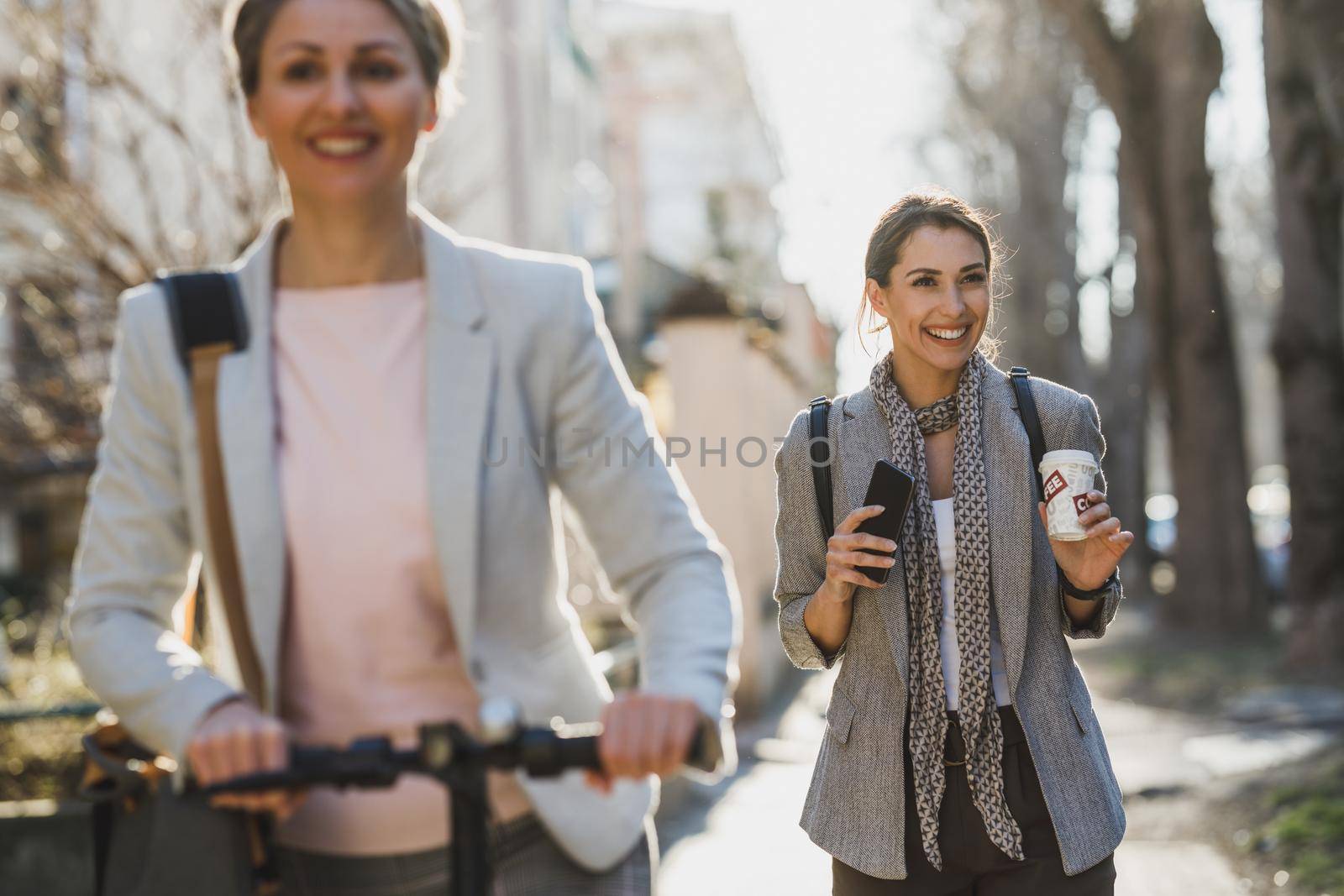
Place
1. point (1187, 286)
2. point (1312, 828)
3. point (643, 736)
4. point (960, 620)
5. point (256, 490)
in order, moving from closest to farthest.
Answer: point (643, 736), point (256, 490), point (960, 620), point (1312, 828), point (1187, 286)

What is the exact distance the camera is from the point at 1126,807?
7980 millimetres

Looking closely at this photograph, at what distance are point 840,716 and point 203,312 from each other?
55.5 inches

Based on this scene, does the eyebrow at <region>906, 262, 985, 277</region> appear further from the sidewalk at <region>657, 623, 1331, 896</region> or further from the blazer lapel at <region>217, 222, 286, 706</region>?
the sidewalk at <region>657, 623, 1331, 896</region>

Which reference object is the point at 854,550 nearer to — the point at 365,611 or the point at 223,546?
the point at 365,611

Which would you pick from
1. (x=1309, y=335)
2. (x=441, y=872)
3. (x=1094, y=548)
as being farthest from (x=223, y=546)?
(x=1309, y=335)

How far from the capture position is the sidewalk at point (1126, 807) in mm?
6184

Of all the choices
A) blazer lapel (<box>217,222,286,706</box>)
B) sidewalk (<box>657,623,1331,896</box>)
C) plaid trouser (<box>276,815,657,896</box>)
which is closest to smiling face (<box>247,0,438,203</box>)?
blazer lapel (<box>217,222,286,706</box>)

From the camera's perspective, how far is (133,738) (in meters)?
1.87

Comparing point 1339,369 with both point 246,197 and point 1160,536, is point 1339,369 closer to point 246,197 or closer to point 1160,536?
point 246,197

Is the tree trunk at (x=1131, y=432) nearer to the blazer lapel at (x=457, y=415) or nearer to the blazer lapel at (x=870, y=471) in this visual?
the blazer lapel at (x=870, y=471)

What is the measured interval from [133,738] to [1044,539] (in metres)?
1.59

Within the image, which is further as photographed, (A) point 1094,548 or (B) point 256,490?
(A) point 1094,548

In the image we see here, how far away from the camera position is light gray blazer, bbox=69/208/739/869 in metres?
1.88

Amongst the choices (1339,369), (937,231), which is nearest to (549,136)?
(1339,369)
